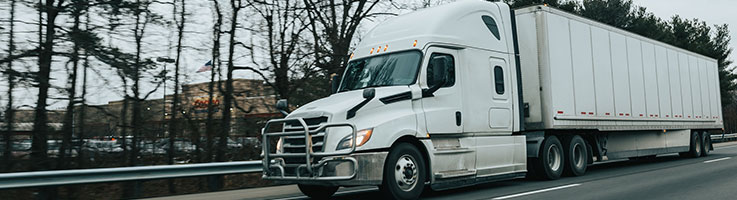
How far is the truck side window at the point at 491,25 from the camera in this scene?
35.0 ft

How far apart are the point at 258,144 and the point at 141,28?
4.74m

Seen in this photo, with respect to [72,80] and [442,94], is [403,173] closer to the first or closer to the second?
[442,94]

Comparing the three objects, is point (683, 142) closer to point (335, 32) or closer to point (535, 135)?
point (535, 135)

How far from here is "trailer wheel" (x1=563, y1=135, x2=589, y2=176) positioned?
41.1 feet

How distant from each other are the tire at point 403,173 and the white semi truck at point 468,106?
2cm

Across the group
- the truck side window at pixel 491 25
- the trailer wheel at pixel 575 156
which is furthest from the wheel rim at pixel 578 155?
the truck side window at pixel 491 25

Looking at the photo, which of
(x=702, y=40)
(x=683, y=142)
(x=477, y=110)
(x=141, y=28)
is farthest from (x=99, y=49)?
(x=702, y=40)

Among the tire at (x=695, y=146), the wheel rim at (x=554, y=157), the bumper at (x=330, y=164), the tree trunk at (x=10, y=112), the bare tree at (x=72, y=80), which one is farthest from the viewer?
the tire at (x=695, y=146)

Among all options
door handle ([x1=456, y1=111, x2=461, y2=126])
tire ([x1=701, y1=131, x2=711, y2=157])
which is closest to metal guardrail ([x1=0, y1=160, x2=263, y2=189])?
door handle ([x1=456, y1=111, x2=461, y2=126])

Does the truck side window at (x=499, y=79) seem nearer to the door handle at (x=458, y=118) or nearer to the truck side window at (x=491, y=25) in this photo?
the truck side window at (x=491, y=25)

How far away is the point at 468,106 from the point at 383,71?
1.53 meters

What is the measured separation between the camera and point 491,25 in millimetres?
10766

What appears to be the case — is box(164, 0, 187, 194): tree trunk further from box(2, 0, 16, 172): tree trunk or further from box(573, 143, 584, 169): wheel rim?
box(573, 143, 584, 169): wheel rim

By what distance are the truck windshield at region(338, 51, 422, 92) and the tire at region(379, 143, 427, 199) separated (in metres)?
1.09
